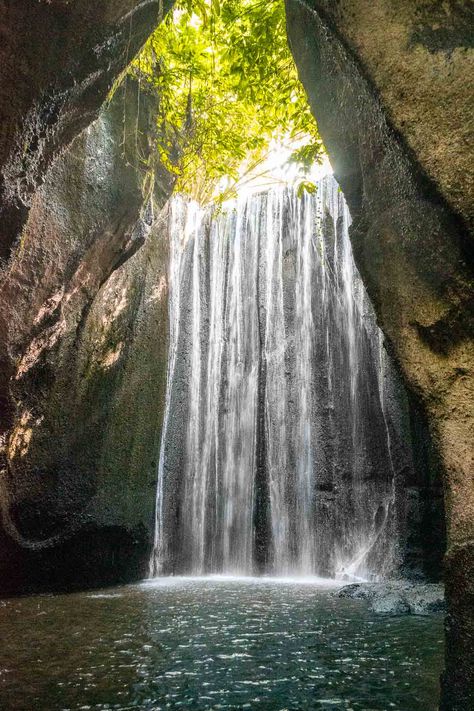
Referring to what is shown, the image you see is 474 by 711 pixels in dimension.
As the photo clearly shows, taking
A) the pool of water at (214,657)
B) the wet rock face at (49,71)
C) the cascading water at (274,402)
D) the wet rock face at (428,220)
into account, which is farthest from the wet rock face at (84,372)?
the wet rock face at (428,220)

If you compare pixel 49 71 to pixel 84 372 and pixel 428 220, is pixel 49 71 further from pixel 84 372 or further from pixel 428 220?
pixel 84 372

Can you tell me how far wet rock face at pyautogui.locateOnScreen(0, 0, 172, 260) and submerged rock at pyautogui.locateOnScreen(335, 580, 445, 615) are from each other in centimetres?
560

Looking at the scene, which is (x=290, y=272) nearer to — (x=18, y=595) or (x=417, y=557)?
(x=417, y=557)

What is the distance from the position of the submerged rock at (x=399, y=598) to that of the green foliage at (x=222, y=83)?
503cm

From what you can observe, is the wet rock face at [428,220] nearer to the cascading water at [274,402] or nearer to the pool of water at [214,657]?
the pool of water at [214,657]

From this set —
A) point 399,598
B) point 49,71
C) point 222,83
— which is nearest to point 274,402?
point 399,598

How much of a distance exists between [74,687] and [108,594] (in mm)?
4430

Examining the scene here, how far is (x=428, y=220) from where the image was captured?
294 centimetres

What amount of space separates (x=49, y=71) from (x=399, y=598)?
21.4ft

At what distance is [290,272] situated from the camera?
46.8ft

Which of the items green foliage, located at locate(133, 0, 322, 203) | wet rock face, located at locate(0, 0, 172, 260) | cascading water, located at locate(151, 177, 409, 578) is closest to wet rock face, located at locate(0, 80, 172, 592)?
green foliage, located at locate(133, 0, 322, 203)

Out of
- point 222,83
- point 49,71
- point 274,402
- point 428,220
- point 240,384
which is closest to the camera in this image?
point 428,220

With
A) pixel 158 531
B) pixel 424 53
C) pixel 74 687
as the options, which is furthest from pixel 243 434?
pixel 424 53

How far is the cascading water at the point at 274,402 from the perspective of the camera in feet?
38.3
